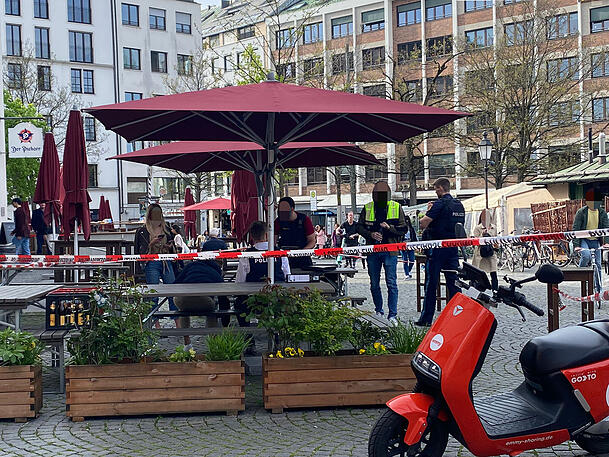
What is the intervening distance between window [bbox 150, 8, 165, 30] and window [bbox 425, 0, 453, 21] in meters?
22.0

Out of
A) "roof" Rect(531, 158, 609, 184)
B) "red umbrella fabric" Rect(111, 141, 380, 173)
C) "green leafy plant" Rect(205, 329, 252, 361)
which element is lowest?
"green leafy plant" Rect(205, 329, 252, 361)

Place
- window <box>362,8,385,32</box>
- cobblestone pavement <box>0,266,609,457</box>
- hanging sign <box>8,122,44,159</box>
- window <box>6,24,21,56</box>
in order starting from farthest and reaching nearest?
1. window <box>362,8,385,32</box>
2. window <box>6,24,21,56</box>
3. hanging sign <box>8,122,44,159</box>
4. cobblestone pavement <box>0,266,609,457</box>

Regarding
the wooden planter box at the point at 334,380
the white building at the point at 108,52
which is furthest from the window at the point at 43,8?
the wooden planter box at the point at 334,380

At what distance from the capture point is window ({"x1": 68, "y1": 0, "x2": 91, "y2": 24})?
2525 inches

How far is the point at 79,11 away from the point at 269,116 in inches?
2387

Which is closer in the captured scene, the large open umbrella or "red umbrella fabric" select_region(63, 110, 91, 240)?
the large open umbrella

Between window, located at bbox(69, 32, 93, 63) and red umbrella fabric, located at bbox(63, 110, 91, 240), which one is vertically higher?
window, located at bbox(69, 32, 93, 63)

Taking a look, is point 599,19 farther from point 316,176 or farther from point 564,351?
point 564,351

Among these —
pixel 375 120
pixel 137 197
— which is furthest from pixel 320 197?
pixel 375 120

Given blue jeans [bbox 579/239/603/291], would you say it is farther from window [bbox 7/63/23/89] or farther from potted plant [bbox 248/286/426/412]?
window [bbox 7/63/23/89]

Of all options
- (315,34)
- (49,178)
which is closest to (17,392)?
(49,178)

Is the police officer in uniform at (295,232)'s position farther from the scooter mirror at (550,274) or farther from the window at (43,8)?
the window at (43,8)

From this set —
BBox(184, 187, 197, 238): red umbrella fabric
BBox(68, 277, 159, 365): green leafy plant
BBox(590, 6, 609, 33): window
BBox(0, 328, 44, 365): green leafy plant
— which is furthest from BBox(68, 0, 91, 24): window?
BBox(68, 277, 159, 365): green leafy plant

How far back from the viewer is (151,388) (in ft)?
20.7
